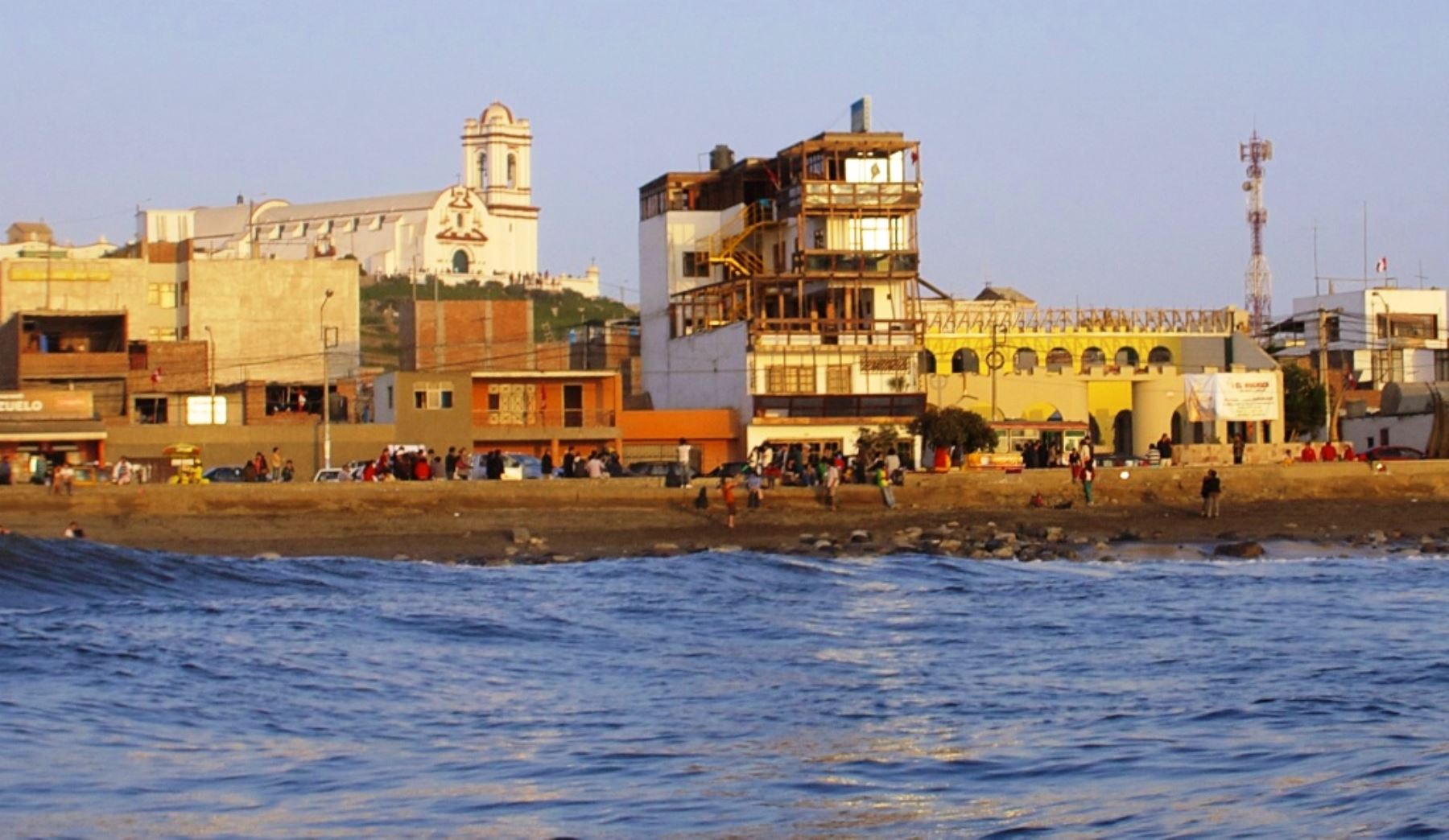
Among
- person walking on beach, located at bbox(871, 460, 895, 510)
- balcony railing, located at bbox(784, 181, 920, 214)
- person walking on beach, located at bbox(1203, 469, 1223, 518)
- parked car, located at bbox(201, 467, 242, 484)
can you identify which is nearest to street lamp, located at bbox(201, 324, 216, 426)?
parked car, located at bbox(201, 467, 242, 484)

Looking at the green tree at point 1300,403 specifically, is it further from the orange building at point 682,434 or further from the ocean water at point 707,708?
the ocean water at point 707,708

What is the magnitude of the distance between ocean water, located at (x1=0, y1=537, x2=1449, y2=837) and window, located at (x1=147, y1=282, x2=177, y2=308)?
164ft

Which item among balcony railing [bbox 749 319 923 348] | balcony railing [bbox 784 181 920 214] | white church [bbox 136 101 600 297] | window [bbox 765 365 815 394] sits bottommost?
window [bbox 765 365 815 394]

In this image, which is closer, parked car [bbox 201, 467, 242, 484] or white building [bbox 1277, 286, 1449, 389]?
parked car [bbox 201, 467, 242, 484]

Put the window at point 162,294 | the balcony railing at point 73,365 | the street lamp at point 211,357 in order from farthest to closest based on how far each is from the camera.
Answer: the window at point 162,294 → the street lamp at point 211,357 → the balcony railing at point 73,365

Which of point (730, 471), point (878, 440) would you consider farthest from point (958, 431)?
point (730, 471)

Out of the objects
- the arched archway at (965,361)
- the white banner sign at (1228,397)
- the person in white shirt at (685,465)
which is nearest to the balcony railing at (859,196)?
the arched archway at (965,361)

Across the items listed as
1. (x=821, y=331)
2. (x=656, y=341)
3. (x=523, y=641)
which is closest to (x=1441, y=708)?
(x=523, y=641)

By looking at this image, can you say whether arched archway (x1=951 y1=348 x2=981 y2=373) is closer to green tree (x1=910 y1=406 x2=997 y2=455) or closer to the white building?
green tree (x1=910 y1=406 x2=997 y2=455)

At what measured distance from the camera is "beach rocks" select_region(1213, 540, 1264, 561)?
3519 centimetres

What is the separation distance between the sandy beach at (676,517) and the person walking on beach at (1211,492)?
0.52 meters

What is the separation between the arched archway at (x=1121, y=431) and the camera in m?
66.8

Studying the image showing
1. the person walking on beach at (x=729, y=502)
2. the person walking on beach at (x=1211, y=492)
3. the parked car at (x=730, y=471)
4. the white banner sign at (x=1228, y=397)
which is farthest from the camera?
the white banner sign at (x=1228, y=397)

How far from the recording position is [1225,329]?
72625 millimetres
